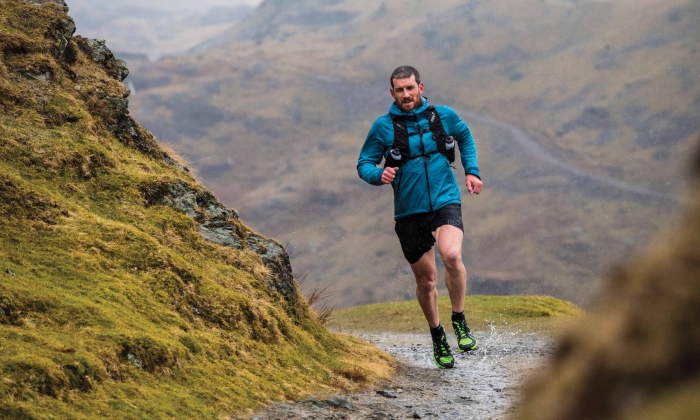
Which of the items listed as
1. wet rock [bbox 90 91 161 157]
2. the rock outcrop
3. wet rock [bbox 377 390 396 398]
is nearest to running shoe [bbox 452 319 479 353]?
wet rock [bbox 377 390 396 398]

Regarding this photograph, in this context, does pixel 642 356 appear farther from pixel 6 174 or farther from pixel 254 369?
pixel 6 174

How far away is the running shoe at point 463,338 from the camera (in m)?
Answer: 10.2

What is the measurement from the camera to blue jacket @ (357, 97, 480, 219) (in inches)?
394

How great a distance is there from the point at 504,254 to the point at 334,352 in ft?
570

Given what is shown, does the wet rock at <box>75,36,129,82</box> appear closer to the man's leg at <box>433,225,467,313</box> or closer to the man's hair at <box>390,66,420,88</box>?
the man's hair at <box>390,66,420,88</box>

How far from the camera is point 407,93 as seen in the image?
33.1ft

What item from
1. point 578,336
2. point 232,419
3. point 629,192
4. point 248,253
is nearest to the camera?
point 578,336

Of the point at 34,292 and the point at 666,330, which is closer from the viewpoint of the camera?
the point at 666,330

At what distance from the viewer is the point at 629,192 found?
17625 centimetres

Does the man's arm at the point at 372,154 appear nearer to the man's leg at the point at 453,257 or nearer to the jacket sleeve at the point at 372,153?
the jacket sleeve at the point at 372,153

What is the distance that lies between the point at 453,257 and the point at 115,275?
429cm

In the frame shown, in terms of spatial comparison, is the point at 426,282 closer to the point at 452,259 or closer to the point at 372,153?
the point at 452,259

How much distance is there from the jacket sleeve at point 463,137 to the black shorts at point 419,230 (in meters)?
0.60

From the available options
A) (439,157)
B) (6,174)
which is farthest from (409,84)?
(6,174)
